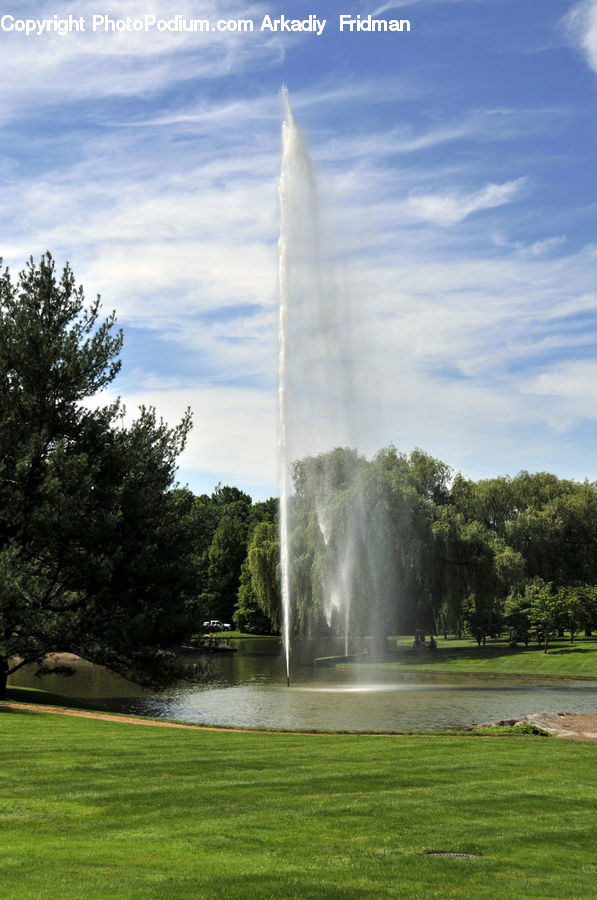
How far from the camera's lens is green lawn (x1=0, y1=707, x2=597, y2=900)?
834cm

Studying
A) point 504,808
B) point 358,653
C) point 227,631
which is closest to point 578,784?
point 504,808

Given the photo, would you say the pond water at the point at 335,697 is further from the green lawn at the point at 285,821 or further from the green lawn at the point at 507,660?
the green lawn at the point at 285,821

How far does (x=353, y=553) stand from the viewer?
179ft

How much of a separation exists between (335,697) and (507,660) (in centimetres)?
2128

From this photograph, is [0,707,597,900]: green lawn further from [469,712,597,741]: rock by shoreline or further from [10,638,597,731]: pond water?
[10,638,597,731]: pond water

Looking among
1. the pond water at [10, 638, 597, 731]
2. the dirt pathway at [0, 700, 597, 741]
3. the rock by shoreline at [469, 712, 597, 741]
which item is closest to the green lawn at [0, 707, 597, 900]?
the dirt pathway at [0, 700, 597, 741]

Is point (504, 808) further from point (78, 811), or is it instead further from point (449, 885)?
point (78, 811)

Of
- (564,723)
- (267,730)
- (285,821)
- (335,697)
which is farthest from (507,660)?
(285,821)

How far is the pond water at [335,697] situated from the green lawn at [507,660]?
2788 mm

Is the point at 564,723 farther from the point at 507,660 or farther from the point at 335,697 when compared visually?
the point at 507,660

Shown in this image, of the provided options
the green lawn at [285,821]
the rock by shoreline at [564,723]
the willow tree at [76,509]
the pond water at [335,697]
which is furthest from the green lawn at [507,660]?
the green lawn at [285,821]

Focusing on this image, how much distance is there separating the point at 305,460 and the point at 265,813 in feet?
167

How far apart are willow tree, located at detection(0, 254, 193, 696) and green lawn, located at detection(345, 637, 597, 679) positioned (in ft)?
84.4

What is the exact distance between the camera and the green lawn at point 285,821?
27.3 feet
